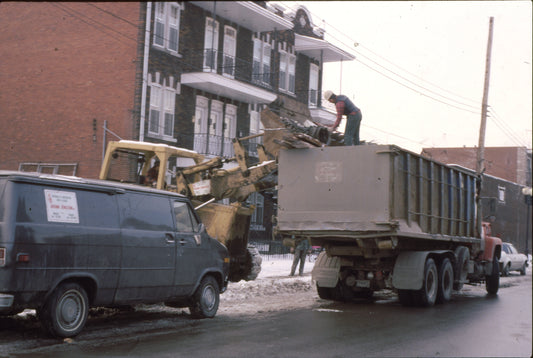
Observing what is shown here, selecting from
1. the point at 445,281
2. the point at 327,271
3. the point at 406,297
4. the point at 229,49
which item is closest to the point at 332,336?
the point at 406,297

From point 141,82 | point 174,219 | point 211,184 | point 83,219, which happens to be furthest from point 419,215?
point 141,82

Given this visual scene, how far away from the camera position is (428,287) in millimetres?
13602

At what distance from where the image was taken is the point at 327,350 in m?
7.96

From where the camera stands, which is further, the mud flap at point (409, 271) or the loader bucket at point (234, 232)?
the mud flap at point (409, 271)

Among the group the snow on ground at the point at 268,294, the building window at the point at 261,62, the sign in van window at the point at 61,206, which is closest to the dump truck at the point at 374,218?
the snow on ground at the point at 268,294

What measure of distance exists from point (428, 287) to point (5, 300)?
351 inches

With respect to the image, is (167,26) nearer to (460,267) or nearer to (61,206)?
(460,267)

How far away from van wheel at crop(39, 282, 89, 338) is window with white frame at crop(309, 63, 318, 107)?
2725 cm

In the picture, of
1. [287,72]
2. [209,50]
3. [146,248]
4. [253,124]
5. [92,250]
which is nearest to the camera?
[92,250]

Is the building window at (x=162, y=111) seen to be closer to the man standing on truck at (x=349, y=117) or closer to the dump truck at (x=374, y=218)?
the dump truck at (x=374, y=218)

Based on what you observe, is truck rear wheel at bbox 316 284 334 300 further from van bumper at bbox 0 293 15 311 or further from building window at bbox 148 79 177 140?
building window at bbox 148 79 177 140

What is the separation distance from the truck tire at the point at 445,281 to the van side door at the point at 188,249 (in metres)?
5.84

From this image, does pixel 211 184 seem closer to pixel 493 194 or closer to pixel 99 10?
pixel 99 10

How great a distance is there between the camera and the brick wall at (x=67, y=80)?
→ 24750 mm
